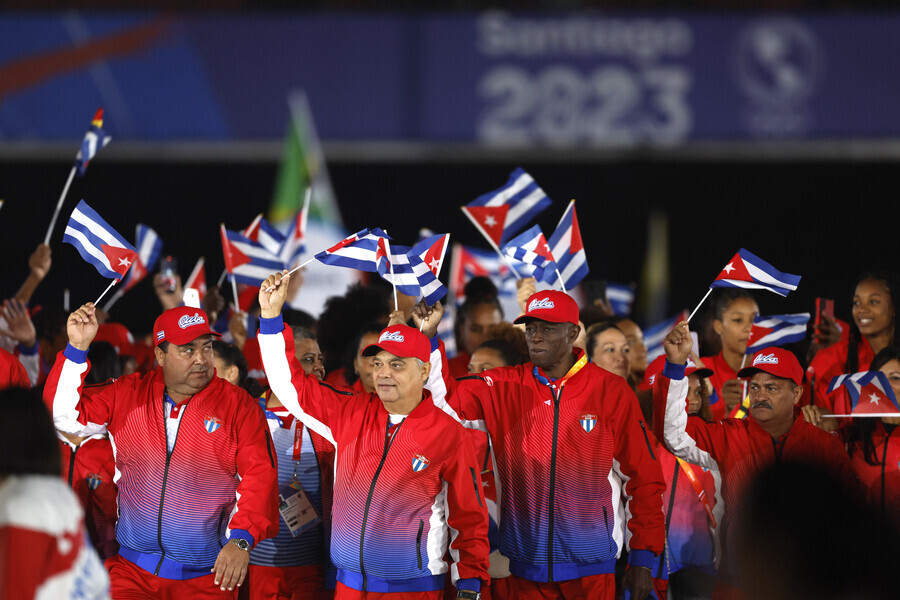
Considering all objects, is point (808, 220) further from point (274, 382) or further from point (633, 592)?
point (274, 382)

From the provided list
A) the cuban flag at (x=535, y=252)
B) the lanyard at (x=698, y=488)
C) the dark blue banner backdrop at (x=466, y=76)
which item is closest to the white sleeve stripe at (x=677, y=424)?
the lanyard at (x=698, y=488)

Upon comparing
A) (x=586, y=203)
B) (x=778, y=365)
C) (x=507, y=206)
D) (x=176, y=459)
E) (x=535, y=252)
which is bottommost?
(x=176, y=459)

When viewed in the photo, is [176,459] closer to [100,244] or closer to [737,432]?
[100,244]

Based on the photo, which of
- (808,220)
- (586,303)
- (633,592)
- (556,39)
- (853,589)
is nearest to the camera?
(853,589)

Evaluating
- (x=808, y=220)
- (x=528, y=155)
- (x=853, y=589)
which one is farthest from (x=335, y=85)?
(x=853, y=589)

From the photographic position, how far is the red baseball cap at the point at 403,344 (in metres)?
5.28

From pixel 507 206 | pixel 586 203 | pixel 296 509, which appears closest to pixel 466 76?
pixel 586 203

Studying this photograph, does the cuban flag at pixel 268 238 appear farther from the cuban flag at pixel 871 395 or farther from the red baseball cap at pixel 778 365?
the cuban flag at pixel 871 395

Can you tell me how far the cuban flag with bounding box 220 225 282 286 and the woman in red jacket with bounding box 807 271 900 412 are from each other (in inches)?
157

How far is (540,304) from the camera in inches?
233

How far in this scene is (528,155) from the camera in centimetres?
1355

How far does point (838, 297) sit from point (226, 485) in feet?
32.2

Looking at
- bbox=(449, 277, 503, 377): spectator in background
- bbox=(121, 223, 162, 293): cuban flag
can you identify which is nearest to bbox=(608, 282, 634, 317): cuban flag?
bbox=(449, 277, 503, 377): spectator in background

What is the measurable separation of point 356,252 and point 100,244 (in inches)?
56.6
